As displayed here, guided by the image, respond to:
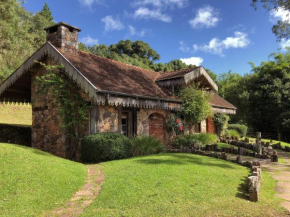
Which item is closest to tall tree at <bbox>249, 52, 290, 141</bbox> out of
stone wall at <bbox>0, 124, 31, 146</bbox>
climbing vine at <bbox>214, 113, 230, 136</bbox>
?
climbing vine at <bbox>214, 113, 230, 136</bbox>

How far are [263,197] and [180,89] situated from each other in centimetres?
1071

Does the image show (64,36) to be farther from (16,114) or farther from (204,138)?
(16,114)

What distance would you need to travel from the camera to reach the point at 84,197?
5.36m

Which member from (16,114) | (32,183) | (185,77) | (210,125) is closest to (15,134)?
(32,183)

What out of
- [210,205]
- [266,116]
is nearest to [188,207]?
[210,205]

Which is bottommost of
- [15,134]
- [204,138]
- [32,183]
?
[32,183]

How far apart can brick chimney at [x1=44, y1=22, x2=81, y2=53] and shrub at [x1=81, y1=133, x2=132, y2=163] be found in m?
5.47

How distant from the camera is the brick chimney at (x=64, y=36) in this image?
12.1 metres

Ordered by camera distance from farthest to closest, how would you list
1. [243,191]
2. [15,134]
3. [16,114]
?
[16,114]
[15,134]
[243,191]

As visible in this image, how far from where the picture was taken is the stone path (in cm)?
460

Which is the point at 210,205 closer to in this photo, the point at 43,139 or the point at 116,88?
the point at 116,88

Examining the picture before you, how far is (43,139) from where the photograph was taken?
40.4ft

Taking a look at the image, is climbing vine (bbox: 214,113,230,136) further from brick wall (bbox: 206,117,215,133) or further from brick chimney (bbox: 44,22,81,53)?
brick chimney (bbox: 44,22,81,53)

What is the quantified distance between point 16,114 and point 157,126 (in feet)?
60.4
